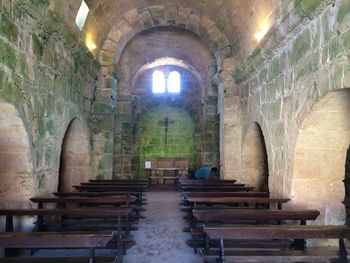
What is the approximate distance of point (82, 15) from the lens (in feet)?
22.5

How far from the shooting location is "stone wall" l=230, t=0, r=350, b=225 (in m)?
3.60

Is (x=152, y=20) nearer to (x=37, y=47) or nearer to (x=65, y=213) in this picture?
(x=37, y=47)

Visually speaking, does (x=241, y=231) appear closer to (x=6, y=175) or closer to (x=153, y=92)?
(x=6, y=175)

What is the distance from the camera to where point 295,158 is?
4.72 metres

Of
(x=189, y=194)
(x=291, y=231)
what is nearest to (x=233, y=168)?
(x=189, y=194)

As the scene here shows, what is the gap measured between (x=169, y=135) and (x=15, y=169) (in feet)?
32.6

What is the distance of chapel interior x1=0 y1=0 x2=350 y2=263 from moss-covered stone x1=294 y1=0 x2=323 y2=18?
13 mm

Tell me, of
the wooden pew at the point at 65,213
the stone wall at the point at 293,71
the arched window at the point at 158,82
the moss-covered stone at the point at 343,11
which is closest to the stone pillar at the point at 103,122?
the stone wall at the point at 293,71

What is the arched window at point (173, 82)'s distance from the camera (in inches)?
559

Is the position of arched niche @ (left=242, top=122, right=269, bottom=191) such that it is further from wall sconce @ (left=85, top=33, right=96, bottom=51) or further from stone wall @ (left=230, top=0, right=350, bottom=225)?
wall sconce @ (left=85, top=33, right=96, bottom=51)

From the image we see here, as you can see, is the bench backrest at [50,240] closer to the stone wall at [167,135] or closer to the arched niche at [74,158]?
the arched niche at [74,158]

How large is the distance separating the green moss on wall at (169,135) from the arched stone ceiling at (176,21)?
18.0 ft

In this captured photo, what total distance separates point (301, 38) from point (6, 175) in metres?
4.05

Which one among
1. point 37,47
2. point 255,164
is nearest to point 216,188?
point 255,164
